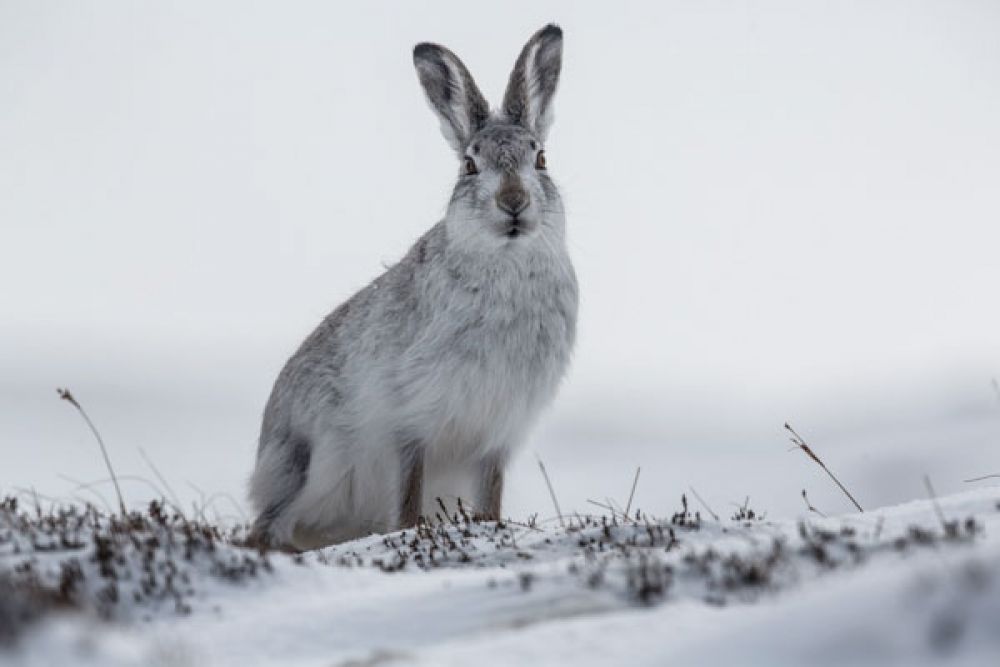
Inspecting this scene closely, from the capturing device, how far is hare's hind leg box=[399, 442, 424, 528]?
8.65 m

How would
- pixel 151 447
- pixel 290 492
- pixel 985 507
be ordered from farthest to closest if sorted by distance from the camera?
1. pixel 151 447
2. pixel 290 492
3. pixel 985 507

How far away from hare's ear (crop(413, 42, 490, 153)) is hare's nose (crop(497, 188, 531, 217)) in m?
1.20

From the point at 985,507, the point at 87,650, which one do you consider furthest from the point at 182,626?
the point at 985,507

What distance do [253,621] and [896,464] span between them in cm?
1538

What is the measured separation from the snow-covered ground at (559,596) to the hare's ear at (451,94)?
3.70 m

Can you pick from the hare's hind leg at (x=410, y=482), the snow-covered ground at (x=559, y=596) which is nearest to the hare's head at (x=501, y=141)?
the hare's hind leg at (x=410, y=482)

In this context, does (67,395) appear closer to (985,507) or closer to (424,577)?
(424,577)

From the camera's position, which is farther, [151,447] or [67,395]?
[151,447]

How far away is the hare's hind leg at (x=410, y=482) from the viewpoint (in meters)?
8.65

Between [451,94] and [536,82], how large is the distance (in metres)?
0.67

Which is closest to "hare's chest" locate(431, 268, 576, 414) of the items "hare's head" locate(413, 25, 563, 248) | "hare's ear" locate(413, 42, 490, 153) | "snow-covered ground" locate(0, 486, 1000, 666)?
"hare's head" locate(413, 25, 563, 248)

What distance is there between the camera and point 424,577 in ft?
18.5

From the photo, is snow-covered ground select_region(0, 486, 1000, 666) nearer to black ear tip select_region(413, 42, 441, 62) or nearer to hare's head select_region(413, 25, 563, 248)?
hare's head select_region(413, 25, 563, 248)

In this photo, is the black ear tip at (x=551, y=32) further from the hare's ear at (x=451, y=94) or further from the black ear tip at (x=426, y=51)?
the black ear tip at (x=426, y=51)
